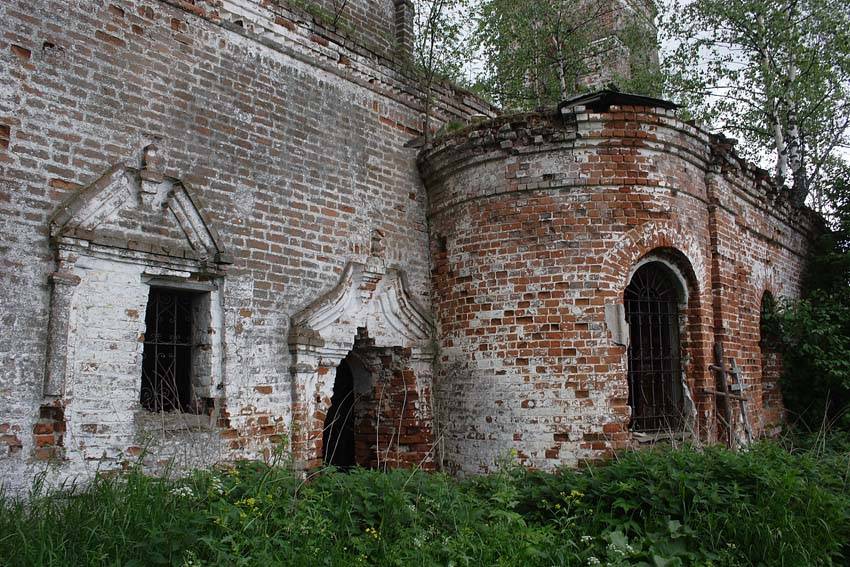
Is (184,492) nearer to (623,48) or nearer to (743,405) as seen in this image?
(743,405)

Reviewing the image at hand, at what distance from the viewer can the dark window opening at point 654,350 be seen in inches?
304

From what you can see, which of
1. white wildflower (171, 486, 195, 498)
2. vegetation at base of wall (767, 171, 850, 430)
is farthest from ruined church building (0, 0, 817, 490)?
vegetation at base of wall (767, 171, 850, 430)

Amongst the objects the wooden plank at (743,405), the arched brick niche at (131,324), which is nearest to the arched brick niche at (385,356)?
the arched brick niche at (131,324)

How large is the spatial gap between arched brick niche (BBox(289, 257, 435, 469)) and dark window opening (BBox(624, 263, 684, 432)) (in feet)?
7.75

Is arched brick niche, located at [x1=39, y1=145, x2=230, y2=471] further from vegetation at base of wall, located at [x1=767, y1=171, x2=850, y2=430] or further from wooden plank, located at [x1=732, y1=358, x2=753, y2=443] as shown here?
vegetation at base of wall, located at [x1=767, y1=171, x2=850, y2=430]

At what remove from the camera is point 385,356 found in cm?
784

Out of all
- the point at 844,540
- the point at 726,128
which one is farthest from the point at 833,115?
the point at 844,540

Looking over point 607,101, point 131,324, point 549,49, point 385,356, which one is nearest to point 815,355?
point 607,101

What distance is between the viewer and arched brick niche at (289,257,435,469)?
23.8 ft

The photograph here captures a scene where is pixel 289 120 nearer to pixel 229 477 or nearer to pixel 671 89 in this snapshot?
pixel 229 477

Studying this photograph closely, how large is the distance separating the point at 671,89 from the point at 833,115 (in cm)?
311

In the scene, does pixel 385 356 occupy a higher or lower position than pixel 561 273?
lower

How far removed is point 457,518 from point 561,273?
10.7 feet

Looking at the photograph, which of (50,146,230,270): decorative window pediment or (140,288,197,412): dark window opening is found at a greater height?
(50,146,230,270): decorative window pediment
